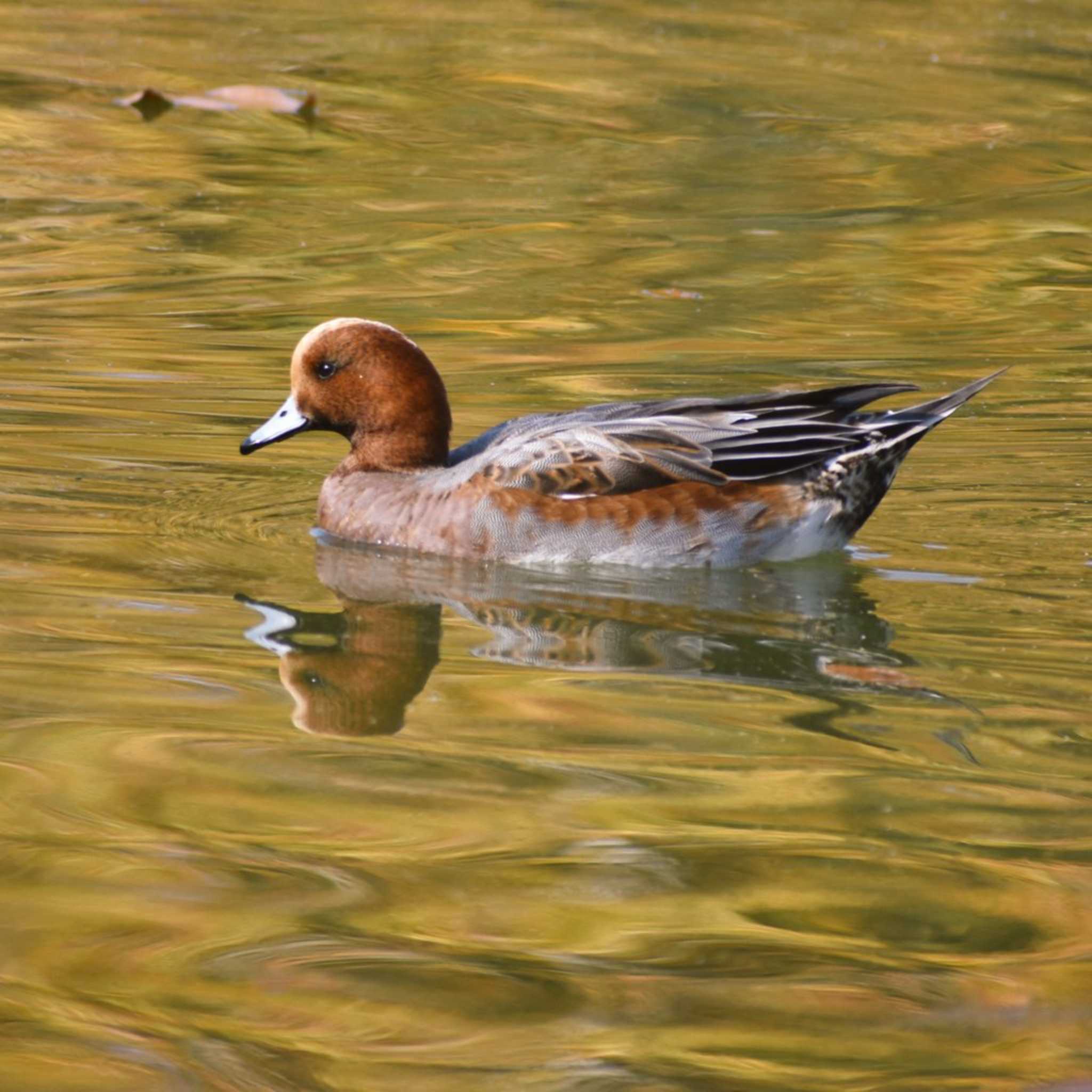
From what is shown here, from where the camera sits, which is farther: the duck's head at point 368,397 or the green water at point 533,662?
the duck's head at point 368,397

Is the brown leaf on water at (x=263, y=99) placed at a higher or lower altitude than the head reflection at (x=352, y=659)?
higher

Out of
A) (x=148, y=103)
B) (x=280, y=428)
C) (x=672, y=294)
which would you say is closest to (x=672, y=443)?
(x=280, y=428)

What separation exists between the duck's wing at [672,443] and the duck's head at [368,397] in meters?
0.32

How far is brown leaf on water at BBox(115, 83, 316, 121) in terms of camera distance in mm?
13336

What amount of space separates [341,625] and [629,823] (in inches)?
71.4

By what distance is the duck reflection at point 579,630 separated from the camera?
5.11m

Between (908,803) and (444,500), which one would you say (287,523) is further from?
(908,803)

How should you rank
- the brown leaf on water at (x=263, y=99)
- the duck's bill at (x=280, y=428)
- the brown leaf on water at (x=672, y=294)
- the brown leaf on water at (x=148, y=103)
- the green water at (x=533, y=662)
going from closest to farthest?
the green water at (x=533, y=662)
the duck's bill at (x=280, y=428)
the brown leaf on water at (x=672, y=294)
the brown leaf on water at (x=148, y=103)
the brown leaf on water at (x=263, y=99)

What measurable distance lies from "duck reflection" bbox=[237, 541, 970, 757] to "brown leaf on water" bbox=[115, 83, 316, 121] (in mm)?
7450

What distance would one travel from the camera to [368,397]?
22.4 ft

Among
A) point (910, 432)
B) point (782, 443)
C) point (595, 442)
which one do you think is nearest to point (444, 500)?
point (595, 442)

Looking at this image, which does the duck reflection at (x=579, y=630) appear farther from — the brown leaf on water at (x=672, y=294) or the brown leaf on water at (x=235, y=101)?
the brown leaf on water at (x=235, y=101)

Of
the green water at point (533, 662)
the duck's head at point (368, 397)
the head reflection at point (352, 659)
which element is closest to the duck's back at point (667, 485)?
the green water at point (533, 662)

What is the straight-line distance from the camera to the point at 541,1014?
3326mm
